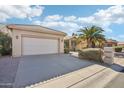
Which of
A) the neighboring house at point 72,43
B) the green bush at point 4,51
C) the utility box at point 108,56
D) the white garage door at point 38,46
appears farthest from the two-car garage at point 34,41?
the neighboring house at point 72,43

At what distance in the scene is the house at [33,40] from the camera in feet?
63.6

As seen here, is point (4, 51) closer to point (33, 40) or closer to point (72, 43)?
point (33, 40)

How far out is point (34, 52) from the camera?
21891mm

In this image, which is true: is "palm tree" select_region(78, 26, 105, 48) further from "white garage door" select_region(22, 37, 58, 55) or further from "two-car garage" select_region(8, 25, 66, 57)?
"white garage door" select_region(22, 37, 58, 55)

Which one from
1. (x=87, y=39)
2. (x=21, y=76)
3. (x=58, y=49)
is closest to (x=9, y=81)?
(x=21, y=76)

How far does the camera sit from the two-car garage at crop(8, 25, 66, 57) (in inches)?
765

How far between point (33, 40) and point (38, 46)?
3.56 ft

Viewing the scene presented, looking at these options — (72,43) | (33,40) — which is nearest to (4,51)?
(33,40)

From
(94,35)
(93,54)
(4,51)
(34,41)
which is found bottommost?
(93,54)

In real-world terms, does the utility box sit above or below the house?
below

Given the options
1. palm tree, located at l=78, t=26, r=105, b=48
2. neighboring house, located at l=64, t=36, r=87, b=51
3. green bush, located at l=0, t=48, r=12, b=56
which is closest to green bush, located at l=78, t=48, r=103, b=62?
green bush, located at l=0, t=48, r=12, b=56

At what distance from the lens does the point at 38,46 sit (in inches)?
885

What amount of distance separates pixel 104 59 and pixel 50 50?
6831mm

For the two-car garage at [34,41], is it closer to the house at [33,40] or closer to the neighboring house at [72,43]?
the house at [33,40]
